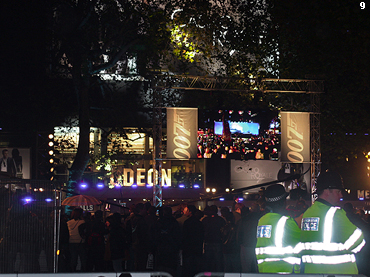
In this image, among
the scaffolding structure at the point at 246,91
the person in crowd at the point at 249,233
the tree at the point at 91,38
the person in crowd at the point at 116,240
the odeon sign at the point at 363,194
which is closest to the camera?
the person in crowd at the point at 249,233

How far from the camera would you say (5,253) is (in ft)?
23.9

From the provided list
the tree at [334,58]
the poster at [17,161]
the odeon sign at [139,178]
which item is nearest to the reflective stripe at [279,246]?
the tree at [334,58]

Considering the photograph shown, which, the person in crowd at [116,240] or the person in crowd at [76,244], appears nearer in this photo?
the person in crowd at [116,240]

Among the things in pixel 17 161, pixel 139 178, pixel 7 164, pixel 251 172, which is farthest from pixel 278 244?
pixel 251 172

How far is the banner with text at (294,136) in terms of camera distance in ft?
48.1

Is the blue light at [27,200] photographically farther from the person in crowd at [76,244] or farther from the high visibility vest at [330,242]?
the high visibility vest at [330,242]

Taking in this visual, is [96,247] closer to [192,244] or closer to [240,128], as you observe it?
[192,244]

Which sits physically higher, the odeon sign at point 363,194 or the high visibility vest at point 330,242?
the high visibility vest at point 330,242

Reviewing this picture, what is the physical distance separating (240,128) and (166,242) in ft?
24.9

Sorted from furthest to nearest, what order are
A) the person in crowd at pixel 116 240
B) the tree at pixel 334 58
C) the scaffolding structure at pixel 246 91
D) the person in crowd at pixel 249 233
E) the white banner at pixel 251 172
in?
the white banner at pixel 251 172, the tree at pixel 334 58, the scaffolding structure at pixel 246 91, the person in crowd at pixel 116 240, the person in crowd at pixel 249 233

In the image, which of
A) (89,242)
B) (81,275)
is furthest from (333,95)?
(81,275)

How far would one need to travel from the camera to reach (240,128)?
15203mm

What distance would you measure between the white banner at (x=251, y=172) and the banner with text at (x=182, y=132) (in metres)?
14.4

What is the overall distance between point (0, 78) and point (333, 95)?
14.5 metres
